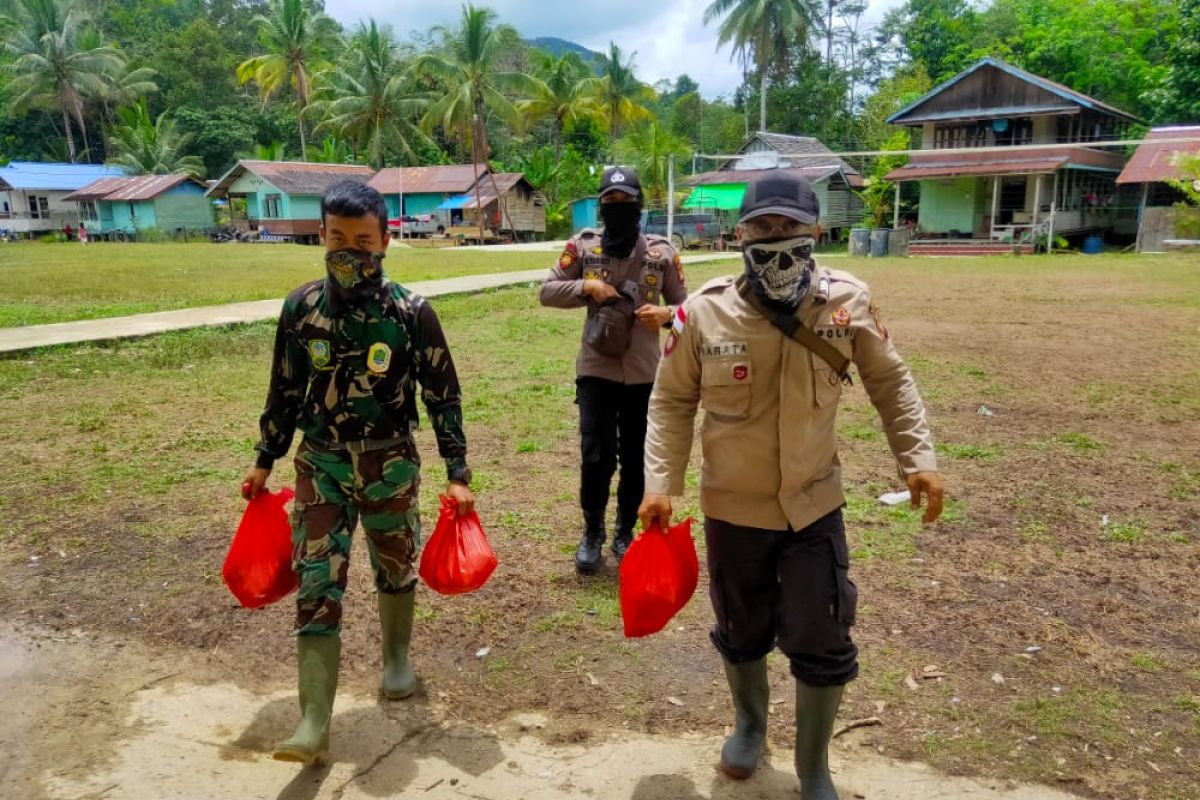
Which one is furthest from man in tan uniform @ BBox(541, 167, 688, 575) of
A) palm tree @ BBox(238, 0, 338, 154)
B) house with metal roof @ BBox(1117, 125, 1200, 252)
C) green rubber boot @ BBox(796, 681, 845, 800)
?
A: palm tree @ BBox(238, 0, 338, 154)

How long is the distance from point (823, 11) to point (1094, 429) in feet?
179

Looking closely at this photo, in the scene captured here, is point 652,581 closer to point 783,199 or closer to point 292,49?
point 783,199

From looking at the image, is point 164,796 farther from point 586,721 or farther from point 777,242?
point 777,242

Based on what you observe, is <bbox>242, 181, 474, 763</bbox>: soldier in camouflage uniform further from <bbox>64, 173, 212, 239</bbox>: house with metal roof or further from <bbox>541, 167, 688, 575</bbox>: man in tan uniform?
<bbox>64, 173, 212, 239</bbox>: house with metal roof

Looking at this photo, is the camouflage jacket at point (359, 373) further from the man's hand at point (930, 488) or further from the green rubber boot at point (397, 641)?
the man's hand at point (930, 488)

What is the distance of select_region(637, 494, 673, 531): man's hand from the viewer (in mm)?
2756

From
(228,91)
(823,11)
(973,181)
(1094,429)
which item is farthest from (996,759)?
(228,91)

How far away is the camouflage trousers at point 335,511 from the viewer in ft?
9.46

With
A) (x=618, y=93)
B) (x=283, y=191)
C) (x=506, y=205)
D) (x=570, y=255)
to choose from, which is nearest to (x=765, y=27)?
(x=618, y=93)

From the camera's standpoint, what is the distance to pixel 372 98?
4766cm

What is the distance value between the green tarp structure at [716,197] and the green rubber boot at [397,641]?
36200mm

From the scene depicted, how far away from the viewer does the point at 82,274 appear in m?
21.7

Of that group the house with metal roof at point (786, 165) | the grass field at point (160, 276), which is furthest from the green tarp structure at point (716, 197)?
the grass field at point (160, 276)

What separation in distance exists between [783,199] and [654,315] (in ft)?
Result: 4.80
